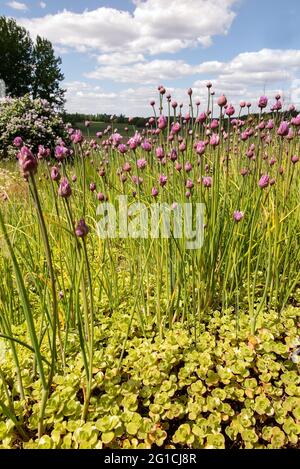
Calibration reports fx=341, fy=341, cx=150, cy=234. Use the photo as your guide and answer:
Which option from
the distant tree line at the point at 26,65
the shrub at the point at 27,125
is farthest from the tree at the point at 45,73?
the shrub at the point at 27,125

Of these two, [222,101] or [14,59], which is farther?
[14,59]

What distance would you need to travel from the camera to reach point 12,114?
9.88m

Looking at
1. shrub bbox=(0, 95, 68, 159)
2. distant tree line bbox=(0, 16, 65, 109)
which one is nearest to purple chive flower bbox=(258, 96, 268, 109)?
shrub bbox=(0, 95, 68, 159)

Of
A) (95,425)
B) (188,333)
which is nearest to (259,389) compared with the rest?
(188,333)

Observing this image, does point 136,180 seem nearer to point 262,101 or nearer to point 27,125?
point 262,101

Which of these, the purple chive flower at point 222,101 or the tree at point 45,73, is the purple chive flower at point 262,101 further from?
the tree at point 45,73

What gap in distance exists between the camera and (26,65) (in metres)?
25.5

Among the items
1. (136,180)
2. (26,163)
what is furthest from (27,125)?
(26,163)

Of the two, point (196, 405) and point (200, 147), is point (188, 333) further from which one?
point (200, 147)

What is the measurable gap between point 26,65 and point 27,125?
1972 cm

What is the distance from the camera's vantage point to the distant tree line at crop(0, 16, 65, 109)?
80.6ft

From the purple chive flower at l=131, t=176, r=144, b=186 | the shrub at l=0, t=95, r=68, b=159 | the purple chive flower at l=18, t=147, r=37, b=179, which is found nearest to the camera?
the purple chive flower at l=18, t=147, r=37, b=179

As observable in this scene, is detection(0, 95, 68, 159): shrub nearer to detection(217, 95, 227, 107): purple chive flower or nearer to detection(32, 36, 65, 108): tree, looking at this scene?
detection(217, 95, 227, 107): purple chive flower

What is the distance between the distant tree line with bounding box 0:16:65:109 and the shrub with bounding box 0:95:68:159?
48.7 feet
